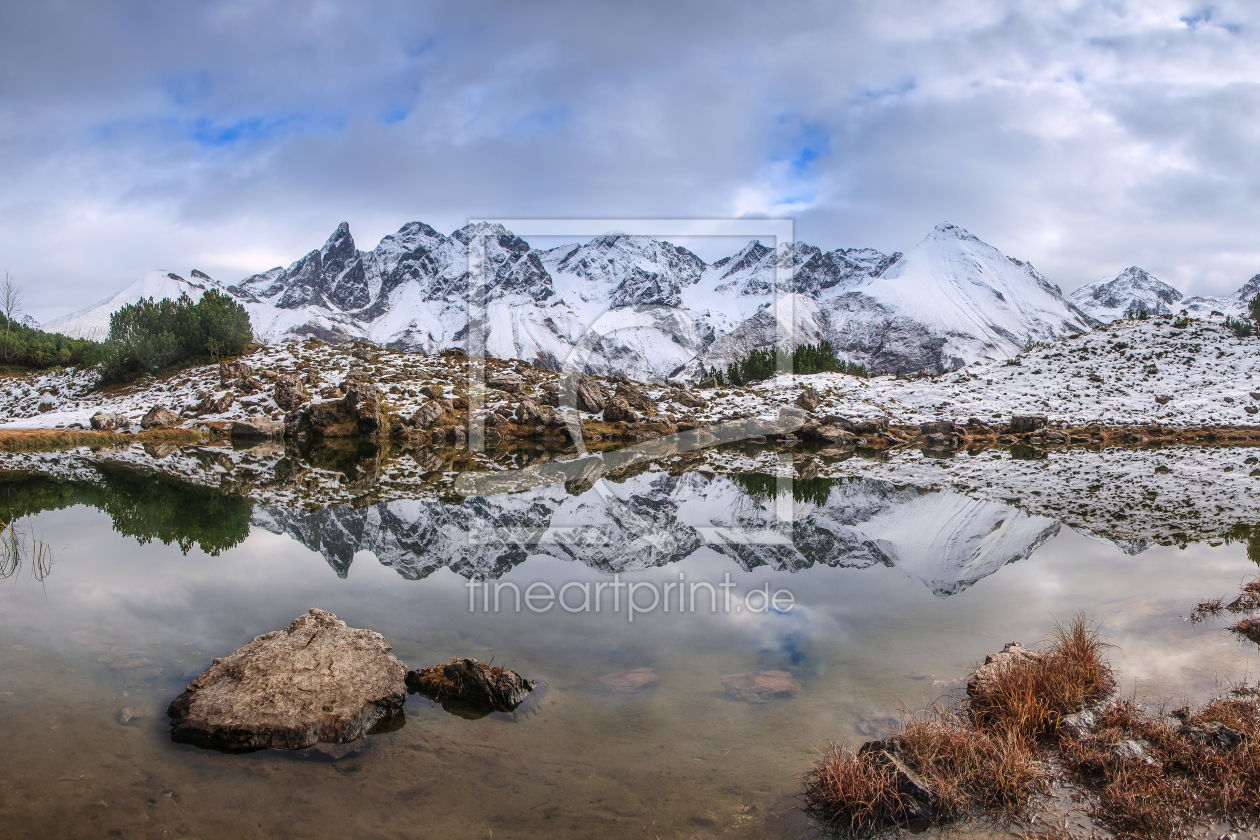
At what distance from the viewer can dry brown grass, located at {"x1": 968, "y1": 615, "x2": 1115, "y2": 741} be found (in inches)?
253

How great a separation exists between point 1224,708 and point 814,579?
631cm

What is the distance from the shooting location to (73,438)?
41.2 m

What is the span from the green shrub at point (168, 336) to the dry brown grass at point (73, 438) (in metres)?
20.8

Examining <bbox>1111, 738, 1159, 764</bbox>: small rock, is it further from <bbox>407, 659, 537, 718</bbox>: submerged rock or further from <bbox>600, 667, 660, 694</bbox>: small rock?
<bbox>407, 659, 537, 718</bbox>: submerged rock

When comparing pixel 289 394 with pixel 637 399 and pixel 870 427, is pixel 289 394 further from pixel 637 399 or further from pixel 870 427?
pixel 870 427

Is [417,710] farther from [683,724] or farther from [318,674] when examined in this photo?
[683,724]

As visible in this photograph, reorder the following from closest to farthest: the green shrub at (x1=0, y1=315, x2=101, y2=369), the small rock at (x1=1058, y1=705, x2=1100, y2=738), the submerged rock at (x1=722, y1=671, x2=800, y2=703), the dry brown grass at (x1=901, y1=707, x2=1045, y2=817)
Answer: the dry brown grass at (x1=901, y1=707, x2=1045, y2=817) < the small rock at (x1=1058, y1=705, x2=1100, y2=738) < the submerged rock at (x1=722, y1=671, x2=800, y2=703) < the green shrub at (x1=0, y1=315, x2=101, y2=369)

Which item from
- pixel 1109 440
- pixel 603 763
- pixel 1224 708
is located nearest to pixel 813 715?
pixel 603 763

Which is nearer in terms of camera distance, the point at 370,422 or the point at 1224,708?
the point at 1224,708

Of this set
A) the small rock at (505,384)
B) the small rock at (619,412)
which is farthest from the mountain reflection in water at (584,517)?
the small rock at (505,384)

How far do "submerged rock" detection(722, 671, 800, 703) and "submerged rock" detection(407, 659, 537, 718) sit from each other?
2446 mm

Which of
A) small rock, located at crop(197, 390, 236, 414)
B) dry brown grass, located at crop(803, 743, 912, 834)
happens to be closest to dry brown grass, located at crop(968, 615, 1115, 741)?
dry brown grass, located at crop(803, 743, 912, 834)

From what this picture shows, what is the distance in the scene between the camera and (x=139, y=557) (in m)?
13.2

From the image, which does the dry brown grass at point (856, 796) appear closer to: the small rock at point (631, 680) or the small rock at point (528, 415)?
the small rock at point (631, 680)
